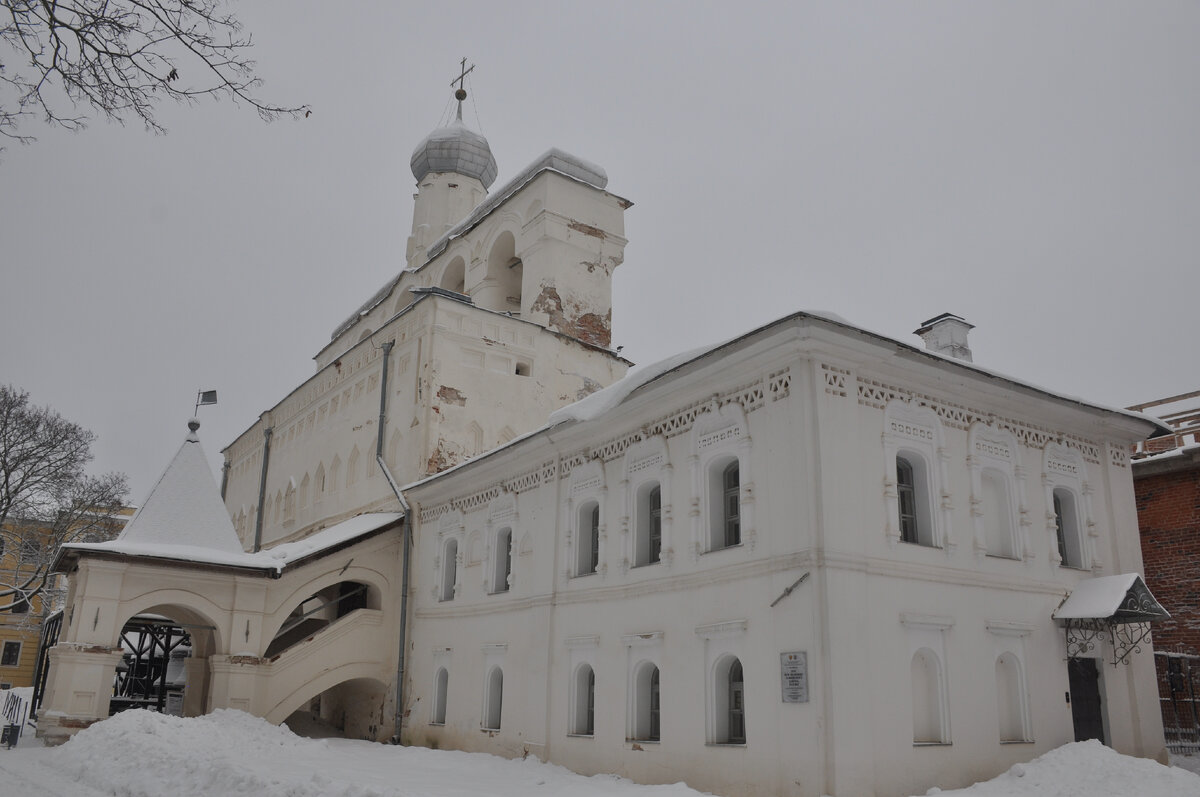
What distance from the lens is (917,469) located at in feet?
38.0

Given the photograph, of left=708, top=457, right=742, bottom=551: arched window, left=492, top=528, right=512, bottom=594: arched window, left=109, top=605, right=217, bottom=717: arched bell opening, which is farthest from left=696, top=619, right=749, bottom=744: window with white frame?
left=109, top=605, right=217, bottom=717: arched bell opening

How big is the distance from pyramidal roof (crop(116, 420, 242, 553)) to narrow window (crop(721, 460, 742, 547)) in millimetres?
9592

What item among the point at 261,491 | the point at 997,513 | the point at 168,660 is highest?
the point at 261,491

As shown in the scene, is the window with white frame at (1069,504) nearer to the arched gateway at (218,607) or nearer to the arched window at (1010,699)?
the arched window at (1010,699)

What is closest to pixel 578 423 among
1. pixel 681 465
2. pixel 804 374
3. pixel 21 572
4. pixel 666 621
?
pixel 681 465

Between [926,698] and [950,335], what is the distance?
596cm

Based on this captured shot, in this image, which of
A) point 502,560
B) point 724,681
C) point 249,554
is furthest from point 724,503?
point 249,554

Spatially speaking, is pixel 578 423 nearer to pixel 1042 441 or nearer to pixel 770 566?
pixel 770 566

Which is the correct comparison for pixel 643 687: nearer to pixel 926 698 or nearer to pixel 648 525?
pixel 648 525

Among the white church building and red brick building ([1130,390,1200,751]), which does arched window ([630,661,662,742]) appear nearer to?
the white church building

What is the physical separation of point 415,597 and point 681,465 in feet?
26.3

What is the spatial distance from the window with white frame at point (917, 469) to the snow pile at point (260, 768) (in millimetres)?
3941

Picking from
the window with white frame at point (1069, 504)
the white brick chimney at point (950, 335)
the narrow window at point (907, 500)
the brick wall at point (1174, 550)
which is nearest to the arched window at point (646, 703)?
the narrow window at point (907, 500)

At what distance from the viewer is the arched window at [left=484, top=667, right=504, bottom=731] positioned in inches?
600
